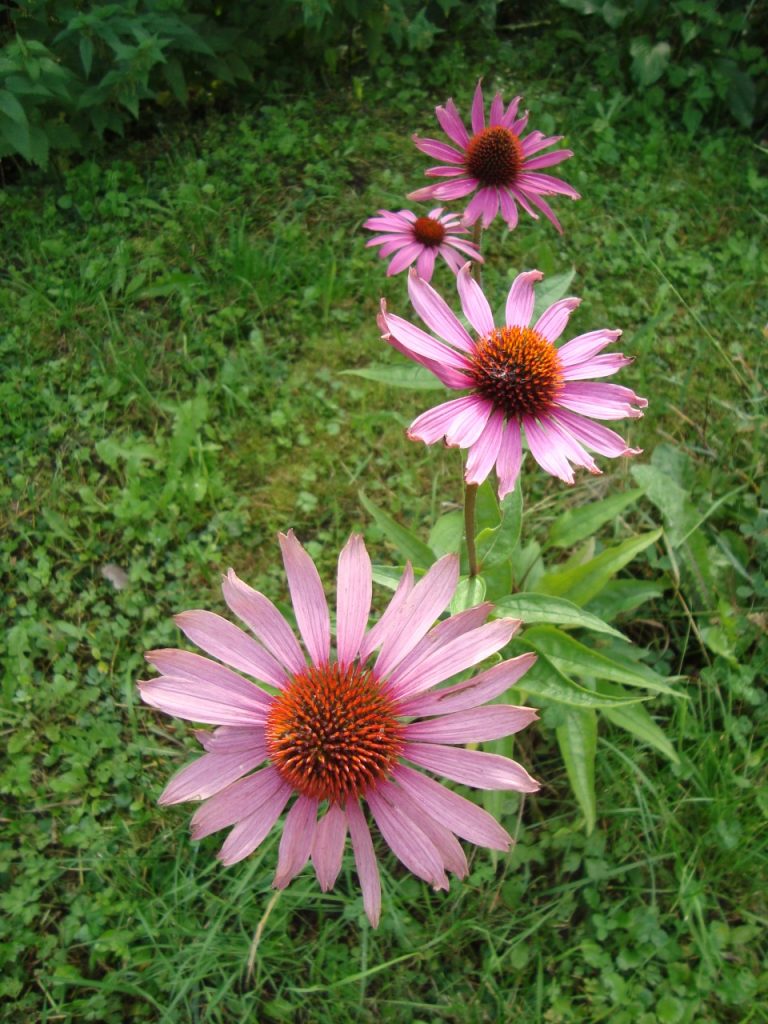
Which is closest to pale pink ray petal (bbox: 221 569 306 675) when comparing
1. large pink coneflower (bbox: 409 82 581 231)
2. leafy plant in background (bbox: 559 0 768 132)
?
large pink coneflower (bbox: 409 82 581 231)

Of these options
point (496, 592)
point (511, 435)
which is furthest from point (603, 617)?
point (511, 435)

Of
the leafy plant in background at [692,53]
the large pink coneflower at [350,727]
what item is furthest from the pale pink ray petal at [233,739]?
the leafy plant in background at [692,53]

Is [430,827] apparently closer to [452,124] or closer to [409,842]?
[409,842]

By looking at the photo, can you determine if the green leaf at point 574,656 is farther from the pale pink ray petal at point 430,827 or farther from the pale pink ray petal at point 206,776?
the pale pink ray petal at point 206,776

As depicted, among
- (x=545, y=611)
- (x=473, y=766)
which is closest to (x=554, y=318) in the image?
(x=545, y=611)

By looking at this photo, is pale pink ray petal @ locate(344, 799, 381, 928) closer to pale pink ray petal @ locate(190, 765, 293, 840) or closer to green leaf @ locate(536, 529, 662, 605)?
pale pink ray petal @ locate(190, 765, 293, 840)
